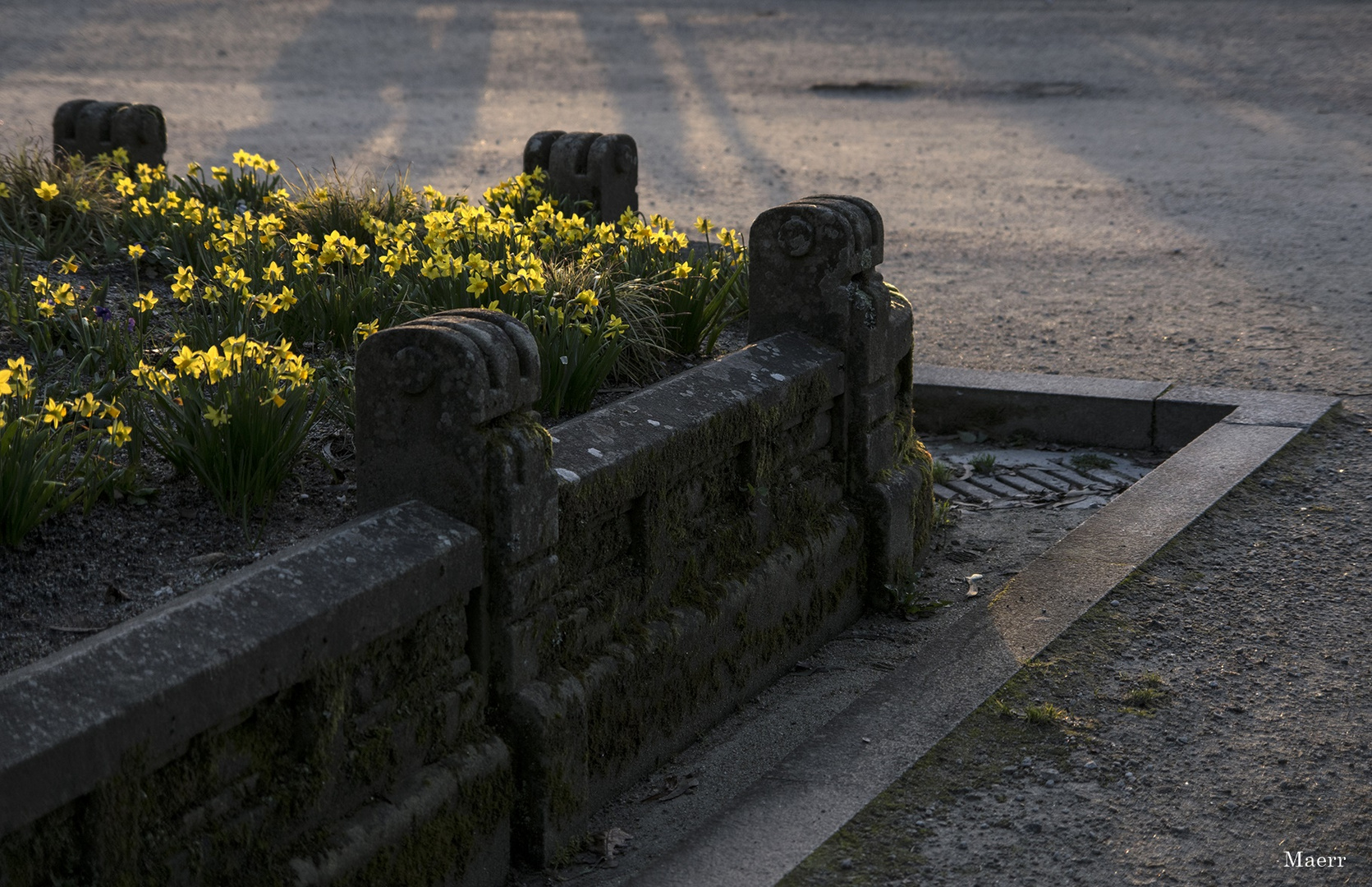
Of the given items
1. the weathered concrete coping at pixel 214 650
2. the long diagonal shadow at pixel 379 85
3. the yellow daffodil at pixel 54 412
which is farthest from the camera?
the long diagonal shadow at pixel 379 85

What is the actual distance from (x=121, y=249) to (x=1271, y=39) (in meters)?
12.8

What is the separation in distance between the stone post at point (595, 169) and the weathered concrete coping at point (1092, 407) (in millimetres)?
1551

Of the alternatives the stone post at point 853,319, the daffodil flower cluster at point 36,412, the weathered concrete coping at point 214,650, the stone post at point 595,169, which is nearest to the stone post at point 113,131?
the stone post at point 595,169

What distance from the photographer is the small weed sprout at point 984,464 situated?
5902mm

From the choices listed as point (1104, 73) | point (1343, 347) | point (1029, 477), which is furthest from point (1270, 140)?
point (1029, 477)

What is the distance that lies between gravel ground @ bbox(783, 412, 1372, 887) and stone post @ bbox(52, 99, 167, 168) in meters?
4.95

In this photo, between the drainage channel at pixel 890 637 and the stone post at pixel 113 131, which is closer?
the drainage channel at pixel 890 637

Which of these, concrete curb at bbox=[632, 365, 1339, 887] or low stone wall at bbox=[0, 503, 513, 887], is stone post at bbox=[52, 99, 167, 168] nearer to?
concrete curb at bbox=[632, 365, 1339, 887]

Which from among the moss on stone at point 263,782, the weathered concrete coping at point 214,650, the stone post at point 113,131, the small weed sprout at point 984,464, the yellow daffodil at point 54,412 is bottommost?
the small weed sprout at point 984,464

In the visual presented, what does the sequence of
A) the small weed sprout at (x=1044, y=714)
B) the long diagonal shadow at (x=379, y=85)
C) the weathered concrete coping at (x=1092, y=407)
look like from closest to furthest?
the small weed sprout at (x=1044, y=714)
the weathered concrete coping at (x=1092, y=407)
the long diagonal shadow at (x=379, y=85)

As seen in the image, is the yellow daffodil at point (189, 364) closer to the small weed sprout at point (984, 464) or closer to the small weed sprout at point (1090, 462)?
the small weed sprout at point (984, 464)

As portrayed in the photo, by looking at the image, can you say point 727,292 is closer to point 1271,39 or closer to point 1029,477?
point 1029,477

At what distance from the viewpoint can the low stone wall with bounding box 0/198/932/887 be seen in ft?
7.67

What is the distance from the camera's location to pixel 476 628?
10.3 feet
